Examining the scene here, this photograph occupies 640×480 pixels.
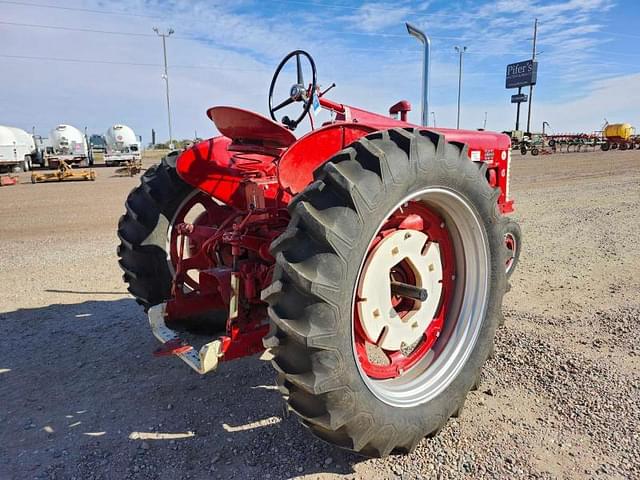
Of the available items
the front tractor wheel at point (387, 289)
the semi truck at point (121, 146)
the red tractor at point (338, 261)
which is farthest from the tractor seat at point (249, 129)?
the semi truck at point (121, 146)

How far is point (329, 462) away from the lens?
2.32 m

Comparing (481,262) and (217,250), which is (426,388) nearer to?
(481,262)

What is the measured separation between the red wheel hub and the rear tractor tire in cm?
165

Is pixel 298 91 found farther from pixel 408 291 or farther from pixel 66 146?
pixel 66 146

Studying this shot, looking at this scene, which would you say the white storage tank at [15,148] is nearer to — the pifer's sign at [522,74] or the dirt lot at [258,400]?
the dirt lot at [258,400]

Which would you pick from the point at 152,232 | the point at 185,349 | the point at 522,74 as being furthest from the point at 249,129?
the point at 522,74

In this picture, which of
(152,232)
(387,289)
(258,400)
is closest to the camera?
(387,289)

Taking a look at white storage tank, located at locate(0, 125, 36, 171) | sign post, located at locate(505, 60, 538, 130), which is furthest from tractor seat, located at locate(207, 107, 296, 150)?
sign post, located at locate(505, 60, 538, 130)

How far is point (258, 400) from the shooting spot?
289cm

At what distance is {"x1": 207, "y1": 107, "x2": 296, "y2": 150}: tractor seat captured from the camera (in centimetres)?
262

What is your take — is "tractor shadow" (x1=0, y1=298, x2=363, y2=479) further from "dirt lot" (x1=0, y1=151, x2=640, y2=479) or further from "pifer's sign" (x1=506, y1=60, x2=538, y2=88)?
"pifer's sign" (x1=506, y1=60, x2=538, y2=88)

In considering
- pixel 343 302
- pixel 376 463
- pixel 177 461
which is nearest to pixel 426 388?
pixel 376 463

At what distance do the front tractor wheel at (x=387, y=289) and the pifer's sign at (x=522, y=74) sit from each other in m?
61.6

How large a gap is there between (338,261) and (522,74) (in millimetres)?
63936
